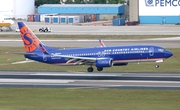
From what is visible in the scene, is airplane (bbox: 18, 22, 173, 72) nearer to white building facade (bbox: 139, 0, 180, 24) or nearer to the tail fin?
the tail fin

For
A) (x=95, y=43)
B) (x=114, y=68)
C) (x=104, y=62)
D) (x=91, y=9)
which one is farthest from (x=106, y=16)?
(x=104, y=62)

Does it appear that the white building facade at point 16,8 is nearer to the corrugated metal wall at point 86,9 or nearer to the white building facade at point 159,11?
the corrugated metal wall at point 86,9

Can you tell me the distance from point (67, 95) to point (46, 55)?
1710 cm

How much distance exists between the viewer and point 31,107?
3919cm

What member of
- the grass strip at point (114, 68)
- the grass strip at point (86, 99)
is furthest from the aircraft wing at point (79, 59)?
the grass strip at point (86, 99)

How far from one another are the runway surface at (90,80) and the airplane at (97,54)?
152cm

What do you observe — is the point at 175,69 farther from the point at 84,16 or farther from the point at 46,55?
the point at 84,16

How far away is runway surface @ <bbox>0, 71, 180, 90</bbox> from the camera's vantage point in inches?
2018

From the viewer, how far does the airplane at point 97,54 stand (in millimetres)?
59938

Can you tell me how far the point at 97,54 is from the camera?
199 feet

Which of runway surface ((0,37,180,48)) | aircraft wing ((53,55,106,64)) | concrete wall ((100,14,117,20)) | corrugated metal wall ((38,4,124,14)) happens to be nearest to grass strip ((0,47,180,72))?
aircraft wing ((53,55,106,64))

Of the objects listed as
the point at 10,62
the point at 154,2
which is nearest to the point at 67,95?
the point at 10,62

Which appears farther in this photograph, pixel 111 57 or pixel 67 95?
pixel 111 57

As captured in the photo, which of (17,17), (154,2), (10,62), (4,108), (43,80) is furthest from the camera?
(17,17)
